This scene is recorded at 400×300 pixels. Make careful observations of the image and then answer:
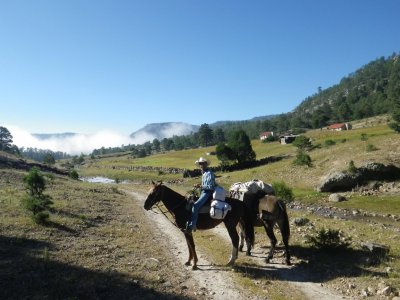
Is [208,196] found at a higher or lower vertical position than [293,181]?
higher

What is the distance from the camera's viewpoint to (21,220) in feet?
65.5

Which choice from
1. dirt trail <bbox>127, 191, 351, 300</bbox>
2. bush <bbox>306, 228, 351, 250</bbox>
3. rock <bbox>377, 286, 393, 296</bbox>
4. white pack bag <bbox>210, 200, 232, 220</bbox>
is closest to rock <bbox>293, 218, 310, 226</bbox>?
dirt trail <bbox>127, 191, 351, 300</bbox>

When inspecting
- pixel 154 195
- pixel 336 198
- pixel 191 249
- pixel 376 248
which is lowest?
pixel 336 198

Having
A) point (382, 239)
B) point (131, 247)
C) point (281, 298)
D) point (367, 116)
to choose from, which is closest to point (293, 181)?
point (382, 239)

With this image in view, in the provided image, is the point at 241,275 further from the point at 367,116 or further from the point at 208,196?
the point at 367,116

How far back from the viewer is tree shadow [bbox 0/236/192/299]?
35.8 ft

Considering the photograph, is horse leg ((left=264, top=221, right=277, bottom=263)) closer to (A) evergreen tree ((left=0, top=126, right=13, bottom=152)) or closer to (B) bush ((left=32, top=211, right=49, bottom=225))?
(B) bush ((left=32, top=211, right=49, bottom=225))

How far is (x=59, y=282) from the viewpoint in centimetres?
1166

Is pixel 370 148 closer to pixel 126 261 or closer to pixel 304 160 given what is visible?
pixel 304 160

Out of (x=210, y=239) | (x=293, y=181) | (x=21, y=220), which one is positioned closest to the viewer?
(x=210, y=239)

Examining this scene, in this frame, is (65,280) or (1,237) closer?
(65,280)

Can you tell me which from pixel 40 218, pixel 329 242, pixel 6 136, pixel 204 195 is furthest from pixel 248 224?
pixel 6 136

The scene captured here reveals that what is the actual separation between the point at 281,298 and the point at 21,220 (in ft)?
50.3

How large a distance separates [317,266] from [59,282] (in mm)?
9130
